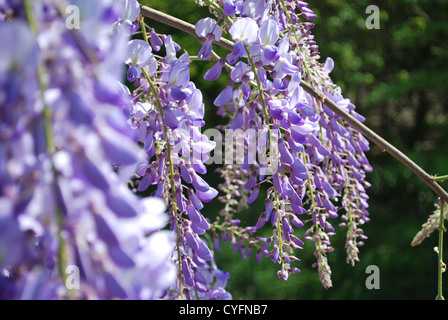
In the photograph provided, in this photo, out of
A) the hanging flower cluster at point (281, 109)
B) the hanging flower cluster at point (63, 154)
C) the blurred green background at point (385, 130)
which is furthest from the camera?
the blurred green background at point (385, 130)

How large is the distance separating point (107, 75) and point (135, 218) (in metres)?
0.13

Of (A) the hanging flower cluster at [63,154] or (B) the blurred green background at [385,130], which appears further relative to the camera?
(B) the blurred green background at [385,130]

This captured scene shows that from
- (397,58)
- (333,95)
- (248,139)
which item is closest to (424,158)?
(397,58)

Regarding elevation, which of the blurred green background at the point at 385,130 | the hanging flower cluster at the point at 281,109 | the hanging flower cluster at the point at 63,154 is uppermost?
the blurred green background at the point at 385,130

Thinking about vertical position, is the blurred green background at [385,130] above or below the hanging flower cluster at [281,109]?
above

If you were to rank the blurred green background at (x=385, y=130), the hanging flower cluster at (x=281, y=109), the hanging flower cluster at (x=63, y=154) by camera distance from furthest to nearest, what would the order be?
the blurred green background at (x=385, y=130), the hanging flower cluster at (x=281, y=109), the hanging flower cluster at (x=63, y=154)

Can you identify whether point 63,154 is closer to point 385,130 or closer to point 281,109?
point 281,109

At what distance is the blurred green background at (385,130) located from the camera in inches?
173

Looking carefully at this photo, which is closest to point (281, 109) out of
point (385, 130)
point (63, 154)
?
point (63, 154)

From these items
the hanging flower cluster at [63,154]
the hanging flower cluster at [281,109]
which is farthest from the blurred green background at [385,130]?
the hanging flower cluster at [63,154]

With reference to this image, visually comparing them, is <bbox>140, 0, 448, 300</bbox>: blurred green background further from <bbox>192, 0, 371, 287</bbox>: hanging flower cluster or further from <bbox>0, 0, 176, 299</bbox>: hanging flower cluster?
<bbox>0, 0, 176, 299</bbox>: hanging flower cluster

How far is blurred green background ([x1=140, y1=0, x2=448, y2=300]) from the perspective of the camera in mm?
4383

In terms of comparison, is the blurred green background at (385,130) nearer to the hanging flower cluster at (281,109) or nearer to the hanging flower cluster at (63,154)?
the hanging flower cluster at (281,109)

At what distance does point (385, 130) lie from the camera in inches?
261
